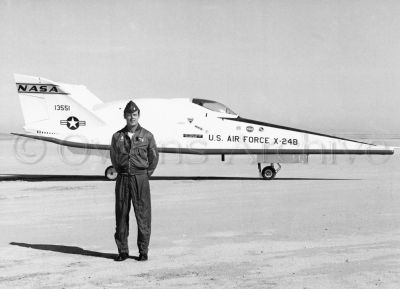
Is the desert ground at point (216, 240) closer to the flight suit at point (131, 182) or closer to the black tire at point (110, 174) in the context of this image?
the flight suit at point (131, 182)

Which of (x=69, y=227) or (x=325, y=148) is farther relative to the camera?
(x=325, y=148)

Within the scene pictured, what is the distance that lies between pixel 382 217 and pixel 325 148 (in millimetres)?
7528

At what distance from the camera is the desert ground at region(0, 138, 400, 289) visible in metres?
5.59

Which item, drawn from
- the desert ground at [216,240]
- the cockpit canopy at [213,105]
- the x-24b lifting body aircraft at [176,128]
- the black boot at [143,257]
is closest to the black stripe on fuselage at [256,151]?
the x-24b lifting body aircraft at [176,128]

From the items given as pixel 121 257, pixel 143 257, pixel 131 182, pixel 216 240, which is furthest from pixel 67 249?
pixel 216 240

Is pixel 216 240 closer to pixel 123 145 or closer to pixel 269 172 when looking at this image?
pixel 123 145

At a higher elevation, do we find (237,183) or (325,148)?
(325,148)

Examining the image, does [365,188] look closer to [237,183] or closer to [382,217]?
[237,183]

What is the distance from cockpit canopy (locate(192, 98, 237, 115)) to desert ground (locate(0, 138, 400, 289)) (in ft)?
14.1

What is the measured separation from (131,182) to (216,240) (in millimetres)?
1728

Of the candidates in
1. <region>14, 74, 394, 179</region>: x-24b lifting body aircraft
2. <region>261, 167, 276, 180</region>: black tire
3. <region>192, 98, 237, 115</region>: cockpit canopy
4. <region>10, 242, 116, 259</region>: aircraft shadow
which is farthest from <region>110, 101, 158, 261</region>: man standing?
<region>261, 167, 276, 180</region>: black tire

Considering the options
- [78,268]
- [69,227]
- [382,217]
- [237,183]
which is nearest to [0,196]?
[69,227]

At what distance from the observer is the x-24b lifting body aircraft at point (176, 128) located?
16.8 m

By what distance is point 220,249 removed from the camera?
6.94 m
